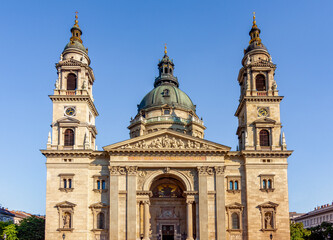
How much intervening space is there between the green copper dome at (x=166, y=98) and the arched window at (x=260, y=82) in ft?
58.2

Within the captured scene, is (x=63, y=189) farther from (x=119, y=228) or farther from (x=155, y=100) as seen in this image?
(x=155, y=100)

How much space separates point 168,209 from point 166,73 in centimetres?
2975

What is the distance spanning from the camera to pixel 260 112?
53.9 metres

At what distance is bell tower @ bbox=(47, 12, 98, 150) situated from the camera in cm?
5241

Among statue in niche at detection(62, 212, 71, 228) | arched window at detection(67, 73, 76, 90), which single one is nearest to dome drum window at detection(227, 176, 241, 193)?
statue in niche at detection(62, 212, 71, 228)

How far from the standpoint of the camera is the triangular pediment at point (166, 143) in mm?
51469

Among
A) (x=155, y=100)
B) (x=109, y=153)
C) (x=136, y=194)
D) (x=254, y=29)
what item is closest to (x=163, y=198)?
(x=136, y=194)

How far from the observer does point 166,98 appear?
235ft

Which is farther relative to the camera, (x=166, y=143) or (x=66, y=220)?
(x=166, y=143)

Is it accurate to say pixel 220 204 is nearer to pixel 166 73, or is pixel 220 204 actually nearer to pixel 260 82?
pixel 260 82

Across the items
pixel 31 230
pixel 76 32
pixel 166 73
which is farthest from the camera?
pixel 166 73

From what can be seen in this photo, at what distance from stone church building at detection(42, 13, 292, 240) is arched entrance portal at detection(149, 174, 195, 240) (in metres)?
0.13

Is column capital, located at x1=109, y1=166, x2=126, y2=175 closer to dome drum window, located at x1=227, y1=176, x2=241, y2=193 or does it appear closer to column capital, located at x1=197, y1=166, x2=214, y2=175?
column capital, located at x1=197, y1=166, x2=214, y2=175

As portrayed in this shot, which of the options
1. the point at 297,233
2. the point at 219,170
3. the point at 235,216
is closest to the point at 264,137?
the point at 219,170
